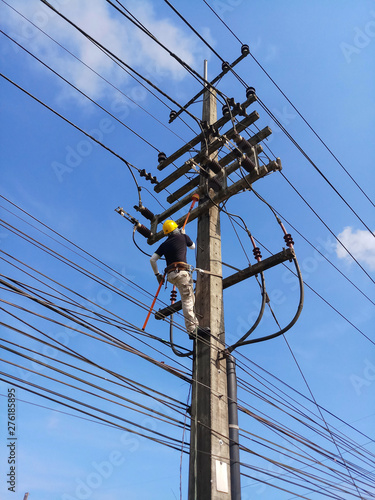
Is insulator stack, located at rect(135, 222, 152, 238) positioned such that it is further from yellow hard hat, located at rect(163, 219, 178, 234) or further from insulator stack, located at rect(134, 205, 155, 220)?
yellow hard hat, located at rect(163, 219, 178, 234)

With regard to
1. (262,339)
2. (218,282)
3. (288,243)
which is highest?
(288,243)

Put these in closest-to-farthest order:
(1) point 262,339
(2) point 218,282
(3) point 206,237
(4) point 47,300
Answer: (4) point 47,300 < (1) point 262,339 < (2) point 218,282 < (3) point 206,237

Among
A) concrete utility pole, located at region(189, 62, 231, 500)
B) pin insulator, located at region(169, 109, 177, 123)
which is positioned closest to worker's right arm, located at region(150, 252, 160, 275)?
concrete utility pole, located at region(189, 62, 231, 500)

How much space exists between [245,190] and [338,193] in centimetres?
318

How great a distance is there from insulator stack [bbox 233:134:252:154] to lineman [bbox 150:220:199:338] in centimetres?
230

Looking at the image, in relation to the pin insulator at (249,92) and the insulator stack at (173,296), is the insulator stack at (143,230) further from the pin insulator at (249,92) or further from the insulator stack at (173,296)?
the pin insulator at (249,92)

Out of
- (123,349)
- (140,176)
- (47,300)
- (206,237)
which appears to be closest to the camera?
(47,300)

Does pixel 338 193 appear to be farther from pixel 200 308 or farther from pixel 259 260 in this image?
pixel 200 308

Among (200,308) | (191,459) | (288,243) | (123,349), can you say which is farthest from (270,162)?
(191,459)

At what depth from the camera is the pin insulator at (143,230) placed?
7.75 m

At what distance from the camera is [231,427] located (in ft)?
17.5

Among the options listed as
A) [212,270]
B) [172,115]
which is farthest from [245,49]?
[212,270]

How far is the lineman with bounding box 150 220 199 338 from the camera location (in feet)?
19.7

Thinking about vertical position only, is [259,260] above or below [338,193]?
below
